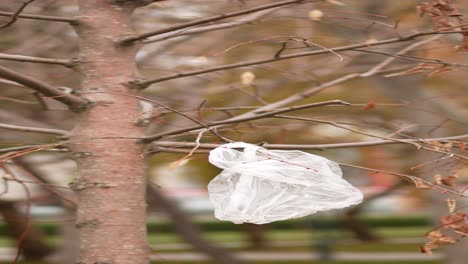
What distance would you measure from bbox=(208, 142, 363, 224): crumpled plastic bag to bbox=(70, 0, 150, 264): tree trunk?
0.33 meters

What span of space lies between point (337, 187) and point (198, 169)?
623 cm

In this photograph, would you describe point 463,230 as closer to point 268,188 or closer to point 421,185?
point 421,185

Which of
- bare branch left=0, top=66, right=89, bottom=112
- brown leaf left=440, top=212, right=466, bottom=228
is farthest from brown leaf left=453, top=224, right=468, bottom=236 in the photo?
bare branch left=0, top=66, right=89, bottom=112

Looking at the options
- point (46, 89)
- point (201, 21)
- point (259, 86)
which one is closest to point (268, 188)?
point (201, 21)

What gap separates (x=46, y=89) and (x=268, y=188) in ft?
2.98

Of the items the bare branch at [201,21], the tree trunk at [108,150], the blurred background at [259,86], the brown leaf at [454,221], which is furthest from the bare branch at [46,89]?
the brown leaf at [454,221]

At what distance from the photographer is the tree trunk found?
11.0 feet

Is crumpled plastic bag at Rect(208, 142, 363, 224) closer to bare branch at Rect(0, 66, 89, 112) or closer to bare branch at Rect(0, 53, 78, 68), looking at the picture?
bare branch at Rect(0, 66, 89, 112)

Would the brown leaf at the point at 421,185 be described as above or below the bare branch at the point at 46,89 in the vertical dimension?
below

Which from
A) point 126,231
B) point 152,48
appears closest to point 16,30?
point 152,48

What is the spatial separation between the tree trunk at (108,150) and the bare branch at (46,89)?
4 centimetres

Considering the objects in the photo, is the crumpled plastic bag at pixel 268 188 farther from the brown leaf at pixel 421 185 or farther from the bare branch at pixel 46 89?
the bare branch at pixel 46 89

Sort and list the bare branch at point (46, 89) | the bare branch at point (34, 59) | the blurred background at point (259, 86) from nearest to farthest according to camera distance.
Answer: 1. the bare branch at point (46, 89)
2. the bare branch at point (34, 59)
3. the blurred background at point (259, 86)

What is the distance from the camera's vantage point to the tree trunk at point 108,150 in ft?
11.0
